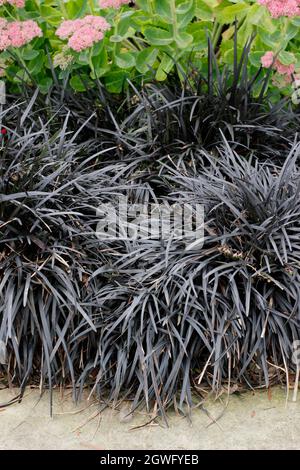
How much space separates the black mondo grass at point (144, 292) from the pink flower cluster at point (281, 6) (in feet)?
2.50

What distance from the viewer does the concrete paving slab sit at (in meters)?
2.55

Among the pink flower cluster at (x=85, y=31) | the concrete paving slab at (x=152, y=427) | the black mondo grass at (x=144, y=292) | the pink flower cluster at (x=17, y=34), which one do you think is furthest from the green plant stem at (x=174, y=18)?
the concrete paving slab at (x=152, y=427)

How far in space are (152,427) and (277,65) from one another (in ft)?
6.57

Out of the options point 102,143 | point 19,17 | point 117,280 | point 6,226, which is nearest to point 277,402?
point 117,280

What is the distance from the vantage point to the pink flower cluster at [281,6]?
130 inches

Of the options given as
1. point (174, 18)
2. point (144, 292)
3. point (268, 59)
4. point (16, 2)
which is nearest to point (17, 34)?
point (16, 2)

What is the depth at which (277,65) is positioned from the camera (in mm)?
3639

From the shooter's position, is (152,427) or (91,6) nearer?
(152,427)

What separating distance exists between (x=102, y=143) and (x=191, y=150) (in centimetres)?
47

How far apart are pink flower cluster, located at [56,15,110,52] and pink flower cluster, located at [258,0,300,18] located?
0.79m

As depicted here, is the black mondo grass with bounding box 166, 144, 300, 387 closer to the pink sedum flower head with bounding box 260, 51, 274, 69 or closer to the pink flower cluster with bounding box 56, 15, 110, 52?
the pink sedum flower head with bounding box 260, 51, 274, 69

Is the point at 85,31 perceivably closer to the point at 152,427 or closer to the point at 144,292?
the point at 144,292

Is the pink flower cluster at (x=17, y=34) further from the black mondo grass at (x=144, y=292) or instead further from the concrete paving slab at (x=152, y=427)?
the concrete paving slab at (x=152, y=427)

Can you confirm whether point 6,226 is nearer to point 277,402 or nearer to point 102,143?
point 102,143
